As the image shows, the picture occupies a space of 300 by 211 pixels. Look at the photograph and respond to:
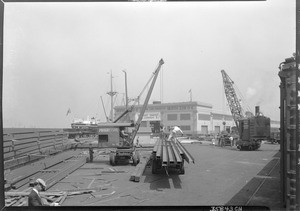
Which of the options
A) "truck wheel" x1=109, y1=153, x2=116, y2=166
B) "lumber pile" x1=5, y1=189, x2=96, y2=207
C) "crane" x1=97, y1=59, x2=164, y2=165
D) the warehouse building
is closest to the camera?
"lumber pile" x1=5, y1=189, x2=96, y2=207

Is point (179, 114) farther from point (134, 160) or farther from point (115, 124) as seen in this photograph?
point (134, 160)

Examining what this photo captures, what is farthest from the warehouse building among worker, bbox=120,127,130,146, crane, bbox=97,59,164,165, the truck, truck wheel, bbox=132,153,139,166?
the truck

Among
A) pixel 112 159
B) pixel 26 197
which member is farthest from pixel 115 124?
pixel 26 197

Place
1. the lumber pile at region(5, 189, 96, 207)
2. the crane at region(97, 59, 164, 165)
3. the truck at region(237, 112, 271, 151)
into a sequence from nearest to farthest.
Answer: the lumber pile at region(5, 189, 96, 207)
the crane at region(97, 59, 164, 165)
the truck at region(237, 112, 271, 151)

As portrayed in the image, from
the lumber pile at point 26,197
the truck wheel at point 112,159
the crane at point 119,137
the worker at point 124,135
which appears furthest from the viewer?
the truck wheel at point 112,159

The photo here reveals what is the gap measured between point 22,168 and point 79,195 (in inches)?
107

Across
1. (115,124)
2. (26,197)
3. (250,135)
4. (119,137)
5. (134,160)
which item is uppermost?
(115,124)

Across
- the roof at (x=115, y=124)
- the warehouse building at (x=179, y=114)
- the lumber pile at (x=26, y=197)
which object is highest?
the warehouse building at (x=179, y=114)

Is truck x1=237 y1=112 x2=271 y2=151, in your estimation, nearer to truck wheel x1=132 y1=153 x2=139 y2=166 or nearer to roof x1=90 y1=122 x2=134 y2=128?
truck wheel x1=132 y1=153 x2=139 y2=166

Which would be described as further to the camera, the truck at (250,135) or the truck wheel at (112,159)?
the truck at (250,135)

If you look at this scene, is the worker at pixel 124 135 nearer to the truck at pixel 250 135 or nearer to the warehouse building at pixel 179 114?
the warehouse building at pixel 179 114

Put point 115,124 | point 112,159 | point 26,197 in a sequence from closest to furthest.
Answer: point 26,197
point 115,124
point 112,159

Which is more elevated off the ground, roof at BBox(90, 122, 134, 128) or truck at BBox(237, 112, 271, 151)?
roof at BBox(90, 122, 134, 128)

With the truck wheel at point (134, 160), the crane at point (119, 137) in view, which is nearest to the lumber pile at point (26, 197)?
the crane at point (119, 137)
